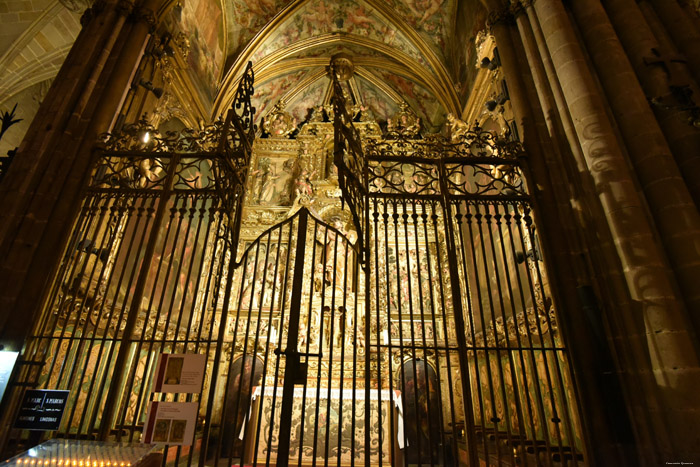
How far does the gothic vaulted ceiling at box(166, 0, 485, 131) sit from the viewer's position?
10000 mm

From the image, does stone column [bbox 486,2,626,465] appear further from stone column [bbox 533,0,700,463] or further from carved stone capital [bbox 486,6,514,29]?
stone column [bbox 533,0,700,463]

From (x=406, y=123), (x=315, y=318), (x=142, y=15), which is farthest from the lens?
(x=406, y=123)

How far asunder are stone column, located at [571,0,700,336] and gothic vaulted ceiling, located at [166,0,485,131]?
16.5 feet

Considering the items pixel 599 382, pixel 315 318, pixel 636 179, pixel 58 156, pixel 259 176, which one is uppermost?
pixel 259 176

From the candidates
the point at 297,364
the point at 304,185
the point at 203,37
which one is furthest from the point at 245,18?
the point at 297,364

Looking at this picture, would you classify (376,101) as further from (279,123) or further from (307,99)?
(279,123)

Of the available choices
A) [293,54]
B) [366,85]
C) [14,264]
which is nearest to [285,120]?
[293,54]

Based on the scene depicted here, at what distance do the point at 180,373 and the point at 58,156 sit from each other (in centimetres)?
329

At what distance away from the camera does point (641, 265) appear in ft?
10.8

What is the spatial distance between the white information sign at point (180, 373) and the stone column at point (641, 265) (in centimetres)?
391

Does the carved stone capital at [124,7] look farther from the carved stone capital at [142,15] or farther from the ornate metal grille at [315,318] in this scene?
the ornate metal grille at [315,318]

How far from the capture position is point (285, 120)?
12695mm

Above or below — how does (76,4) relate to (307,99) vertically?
below

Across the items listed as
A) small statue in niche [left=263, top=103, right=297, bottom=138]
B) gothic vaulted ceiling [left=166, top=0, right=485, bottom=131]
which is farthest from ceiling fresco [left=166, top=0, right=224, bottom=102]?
small statue in niche [left=263, top=103, right=297, bottom=138]
